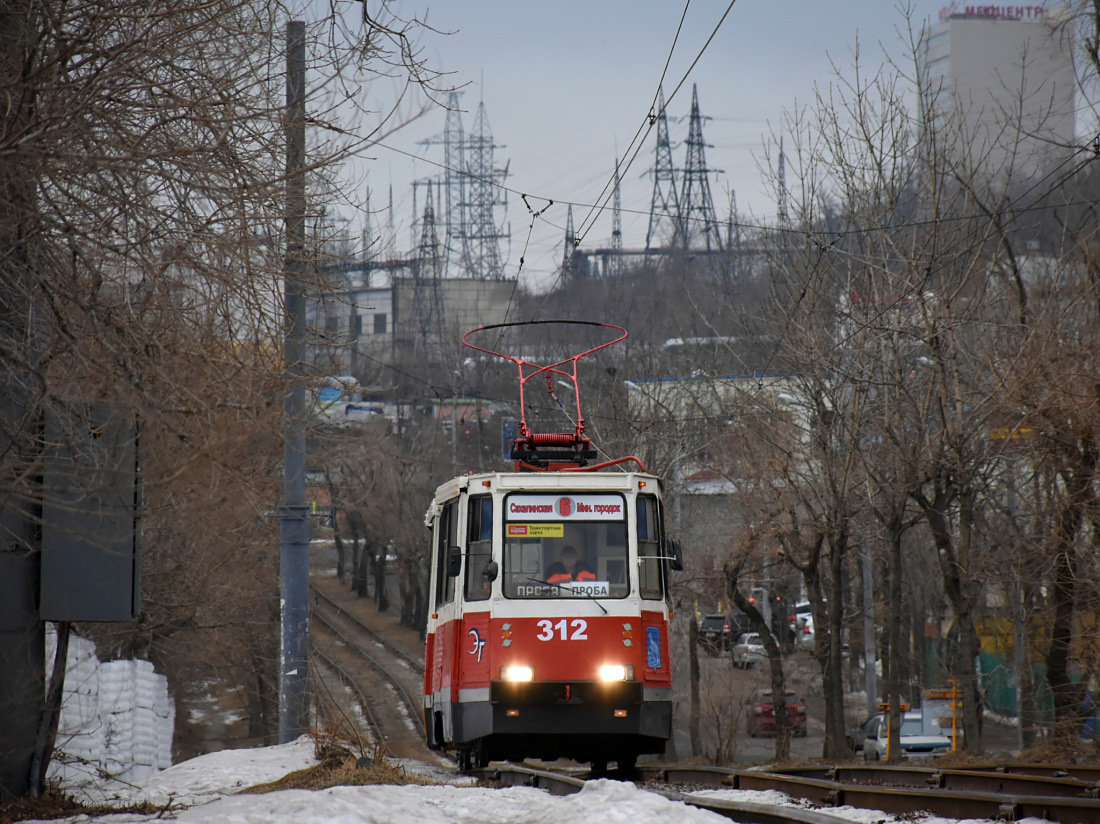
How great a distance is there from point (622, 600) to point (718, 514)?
32601mm

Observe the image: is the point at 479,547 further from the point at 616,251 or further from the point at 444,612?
the point at 616,251

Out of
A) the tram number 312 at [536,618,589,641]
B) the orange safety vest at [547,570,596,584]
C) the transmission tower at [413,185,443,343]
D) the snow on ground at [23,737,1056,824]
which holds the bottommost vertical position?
the snow on ground at [23,737,1056,824]

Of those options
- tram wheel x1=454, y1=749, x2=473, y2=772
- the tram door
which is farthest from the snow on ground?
tram wheel x1=454, y1=749, x2=473, y2=772

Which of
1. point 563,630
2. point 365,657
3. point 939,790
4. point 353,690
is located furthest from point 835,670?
point 365,657

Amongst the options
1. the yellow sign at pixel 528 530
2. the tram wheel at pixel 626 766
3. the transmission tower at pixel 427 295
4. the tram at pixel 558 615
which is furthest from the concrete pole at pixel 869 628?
the transmission tower at pixel 427 295

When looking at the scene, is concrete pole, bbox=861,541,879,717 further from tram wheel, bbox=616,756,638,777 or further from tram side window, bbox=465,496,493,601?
tram side window, bbox=465,496,493,601

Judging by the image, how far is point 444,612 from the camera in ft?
42.9

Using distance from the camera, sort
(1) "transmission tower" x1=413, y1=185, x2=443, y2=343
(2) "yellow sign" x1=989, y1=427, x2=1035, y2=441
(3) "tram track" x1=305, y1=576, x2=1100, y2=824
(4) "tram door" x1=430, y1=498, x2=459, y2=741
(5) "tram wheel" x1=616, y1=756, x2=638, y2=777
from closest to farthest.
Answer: (3) "tram track" x1=305, y1=576, x2=1100, y2=824, (4) "tram door" x1=430, y1=498, x2=459, y2=741, (5) "tram wheel" x1=616, y1=756, x2=638, y2=777, (2) "yellow sign" x1=989, y1=427, x2=1035, y2=441, (1) "transmission tower" x1=413, y1=185, x2=443, y2=343

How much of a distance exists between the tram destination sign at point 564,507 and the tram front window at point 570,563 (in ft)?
0.27

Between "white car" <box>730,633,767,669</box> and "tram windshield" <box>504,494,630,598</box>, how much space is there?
33508 millimetres

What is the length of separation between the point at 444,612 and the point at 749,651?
35.9 m

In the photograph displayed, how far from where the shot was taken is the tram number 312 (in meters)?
12.0

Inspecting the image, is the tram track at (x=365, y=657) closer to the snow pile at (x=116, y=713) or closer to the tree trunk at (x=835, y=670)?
the snow pile at (x=116, y=713)

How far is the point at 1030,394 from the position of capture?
58.1 feet
